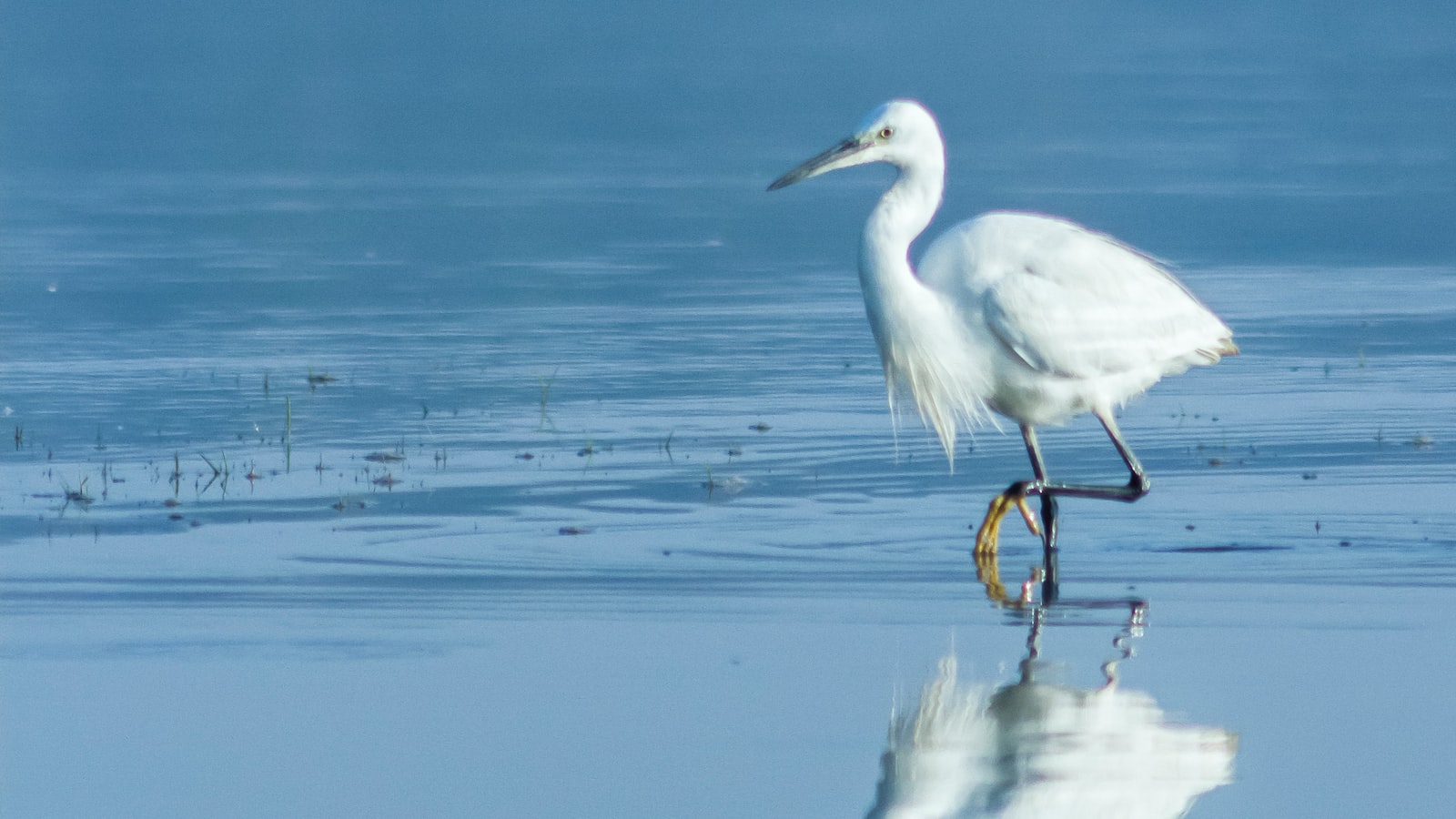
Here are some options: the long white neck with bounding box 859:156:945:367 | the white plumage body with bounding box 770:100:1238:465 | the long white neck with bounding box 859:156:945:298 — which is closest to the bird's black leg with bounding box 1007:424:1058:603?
the white plumage body with bounding box 770:100:1238:465

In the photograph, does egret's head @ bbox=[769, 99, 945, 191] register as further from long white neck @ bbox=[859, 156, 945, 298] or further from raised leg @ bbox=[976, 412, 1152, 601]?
raised leg @ bbox=[976, 412, 1152, 601]

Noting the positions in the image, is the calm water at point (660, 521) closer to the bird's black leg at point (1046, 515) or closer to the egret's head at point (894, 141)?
the bird's black leg at point (1046, 515)

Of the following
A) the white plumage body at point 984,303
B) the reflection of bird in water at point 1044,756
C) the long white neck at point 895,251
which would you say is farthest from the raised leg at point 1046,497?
the reflection of bird in water at point 1044,756

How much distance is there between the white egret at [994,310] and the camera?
9.60 meters

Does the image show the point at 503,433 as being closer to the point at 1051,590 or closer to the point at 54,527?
the point at 54,527

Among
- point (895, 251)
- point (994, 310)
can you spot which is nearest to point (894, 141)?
point (895, 251)

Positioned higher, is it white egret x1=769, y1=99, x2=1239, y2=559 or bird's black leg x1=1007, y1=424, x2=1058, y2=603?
white egret x1=769, y1=99, x2=1239, y2=559

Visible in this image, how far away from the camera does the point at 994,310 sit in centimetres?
965

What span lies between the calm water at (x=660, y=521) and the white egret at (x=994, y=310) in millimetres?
429

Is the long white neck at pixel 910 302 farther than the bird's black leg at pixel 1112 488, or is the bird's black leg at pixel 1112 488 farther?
the bird's black leg at pixel 1112 488

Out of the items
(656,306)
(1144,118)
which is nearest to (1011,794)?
(656,306)

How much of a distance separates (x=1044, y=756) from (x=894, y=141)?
3.78 meters

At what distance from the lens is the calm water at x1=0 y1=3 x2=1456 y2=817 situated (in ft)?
21.5

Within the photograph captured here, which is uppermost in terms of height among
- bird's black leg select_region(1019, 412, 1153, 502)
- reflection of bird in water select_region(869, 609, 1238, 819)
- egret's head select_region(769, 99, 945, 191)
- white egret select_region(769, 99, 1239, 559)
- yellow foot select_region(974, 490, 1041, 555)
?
egret's head select_region(769, 99, 945, 191)
